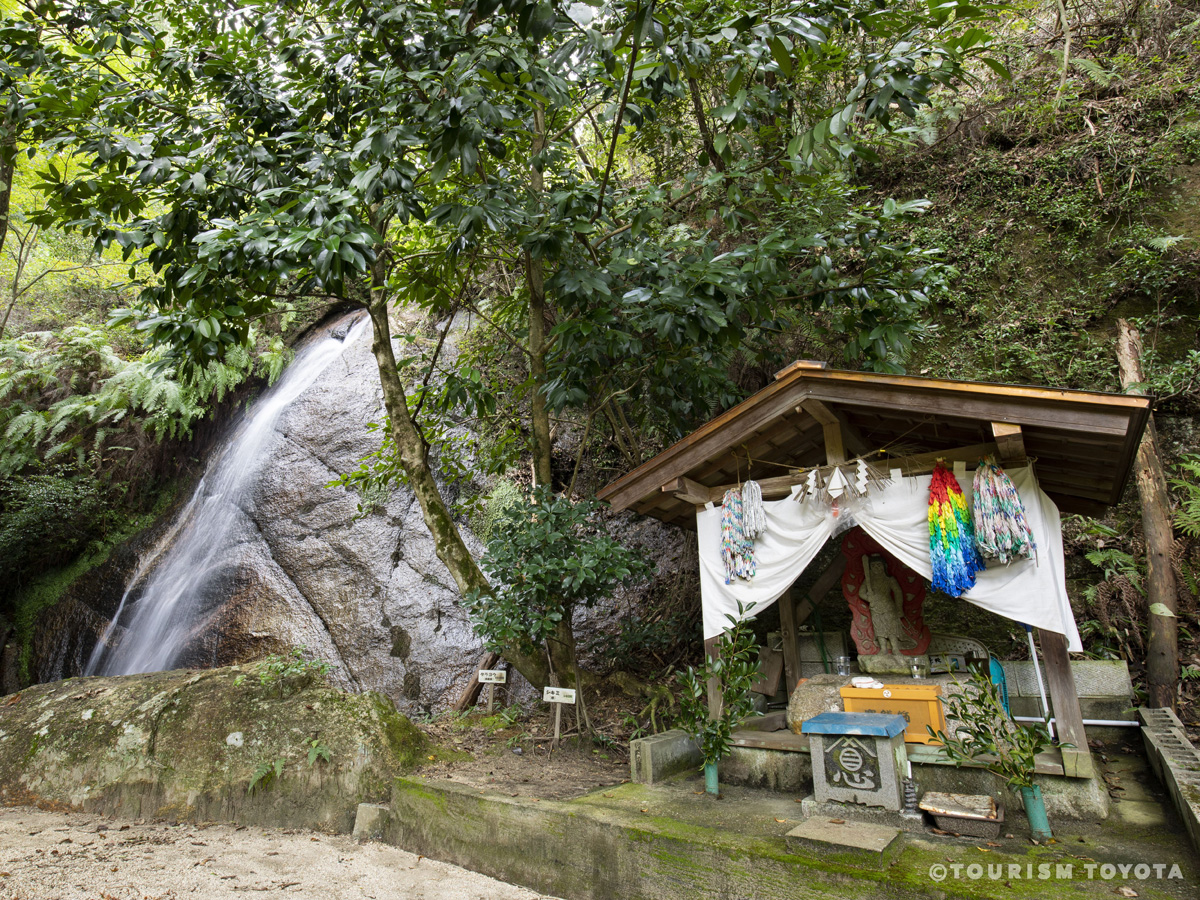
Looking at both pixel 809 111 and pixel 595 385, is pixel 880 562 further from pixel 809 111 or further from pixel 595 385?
pixel 809 111

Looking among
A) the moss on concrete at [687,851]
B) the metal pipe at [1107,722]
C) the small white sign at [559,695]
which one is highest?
the small white sign at [559,695]

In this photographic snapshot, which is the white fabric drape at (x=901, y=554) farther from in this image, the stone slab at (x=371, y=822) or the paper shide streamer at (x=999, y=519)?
the stone slab at (x=371, y=822)

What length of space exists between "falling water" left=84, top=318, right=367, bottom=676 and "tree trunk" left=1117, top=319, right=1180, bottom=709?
44.3 feet

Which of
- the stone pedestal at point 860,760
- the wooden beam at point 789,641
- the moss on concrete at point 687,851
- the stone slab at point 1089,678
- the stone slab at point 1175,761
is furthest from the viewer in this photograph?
the wooden beam at point 789,641

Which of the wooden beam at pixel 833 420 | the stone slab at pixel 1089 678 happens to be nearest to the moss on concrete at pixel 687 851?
the stone slab at pixel 1089 678

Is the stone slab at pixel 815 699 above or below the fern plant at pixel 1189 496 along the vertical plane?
below

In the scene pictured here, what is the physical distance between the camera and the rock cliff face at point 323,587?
10602 mm

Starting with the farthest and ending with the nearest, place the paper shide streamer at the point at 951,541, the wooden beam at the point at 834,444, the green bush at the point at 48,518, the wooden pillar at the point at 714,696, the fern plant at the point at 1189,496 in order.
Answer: the green bush at the point at 48,518
the fern plant at the point at 1189,496
the wooden pillar at the point at 714,696
the wooden beam at the point at 834,444
the paper shide streamer at the point at 951,541

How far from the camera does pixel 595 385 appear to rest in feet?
26.3

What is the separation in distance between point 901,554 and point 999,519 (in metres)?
0.86

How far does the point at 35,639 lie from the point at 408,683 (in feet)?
28.8

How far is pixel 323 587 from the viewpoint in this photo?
1148 centimetres

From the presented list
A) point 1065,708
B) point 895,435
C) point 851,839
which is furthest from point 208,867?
point 895,435

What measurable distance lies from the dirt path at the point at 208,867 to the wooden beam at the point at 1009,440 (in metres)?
4.95
